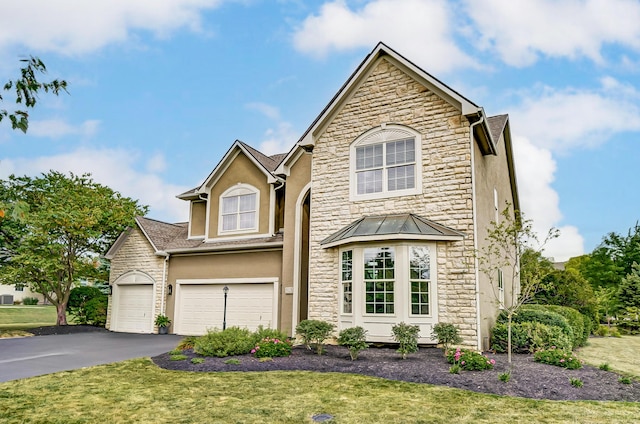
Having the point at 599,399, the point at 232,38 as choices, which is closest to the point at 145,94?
the point at 232,38

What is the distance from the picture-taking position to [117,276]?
Answer: 21.5 metres

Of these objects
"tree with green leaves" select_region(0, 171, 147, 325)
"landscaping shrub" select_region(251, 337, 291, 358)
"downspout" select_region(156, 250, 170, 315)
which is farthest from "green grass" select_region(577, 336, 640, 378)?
"tree with green leaves" select_region(0, 171, 147, 325)

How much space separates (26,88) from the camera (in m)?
4.34

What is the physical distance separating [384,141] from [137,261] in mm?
13393

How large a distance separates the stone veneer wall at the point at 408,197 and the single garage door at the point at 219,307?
13.4ft

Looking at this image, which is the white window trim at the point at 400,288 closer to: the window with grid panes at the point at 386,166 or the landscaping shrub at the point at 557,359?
the window with grid panes at the point at 386,166

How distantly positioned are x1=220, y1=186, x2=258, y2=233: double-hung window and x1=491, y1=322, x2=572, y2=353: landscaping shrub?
1033 centimetres

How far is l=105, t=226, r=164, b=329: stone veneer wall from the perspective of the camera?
20312 millimetres

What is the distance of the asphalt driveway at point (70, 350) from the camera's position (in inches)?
434

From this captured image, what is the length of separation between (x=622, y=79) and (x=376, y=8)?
8.78 metres

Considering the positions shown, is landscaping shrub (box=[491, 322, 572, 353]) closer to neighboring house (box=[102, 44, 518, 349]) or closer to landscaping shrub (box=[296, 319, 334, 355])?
neighboring house (box=[102, 44, 518, 349])

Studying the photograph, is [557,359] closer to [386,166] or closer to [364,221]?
[364,221]

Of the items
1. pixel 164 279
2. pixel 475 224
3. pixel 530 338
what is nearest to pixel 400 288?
pixel 475 224

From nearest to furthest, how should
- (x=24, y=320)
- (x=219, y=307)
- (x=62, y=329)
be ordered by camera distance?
(x=219, y=307) → (x=62, y=329) → (x=24, y=320)
